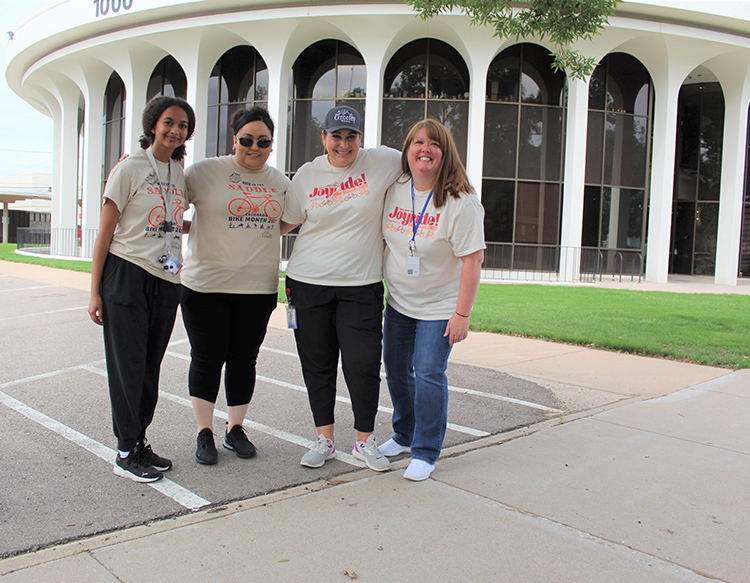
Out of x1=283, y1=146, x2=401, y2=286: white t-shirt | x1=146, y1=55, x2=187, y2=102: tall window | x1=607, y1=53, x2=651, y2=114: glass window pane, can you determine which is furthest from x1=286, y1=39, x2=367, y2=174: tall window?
x1=283, y1=146, x2=401, y2=286: white t-shirt

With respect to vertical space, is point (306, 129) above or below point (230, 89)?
below

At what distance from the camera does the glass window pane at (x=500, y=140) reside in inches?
782

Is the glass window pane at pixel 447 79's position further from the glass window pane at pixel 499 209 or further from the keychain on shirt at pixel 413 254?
the keychain on shirt at pixel 413 254

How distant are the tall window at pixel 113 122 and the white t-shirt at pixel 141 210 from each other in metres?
24.8

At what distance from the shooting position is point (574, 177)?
1919 centimetres

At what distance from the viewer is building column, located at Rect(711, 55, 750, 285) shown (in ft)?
67.6

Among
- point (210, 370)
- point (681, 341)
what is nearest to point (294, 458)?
point (210, 370)

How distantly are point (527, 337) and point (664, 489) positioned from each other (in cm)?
518

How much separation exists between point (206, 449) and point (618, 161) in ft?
65.8

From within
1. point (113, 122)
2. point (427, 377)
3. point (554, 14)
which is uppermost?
point (113, 122)

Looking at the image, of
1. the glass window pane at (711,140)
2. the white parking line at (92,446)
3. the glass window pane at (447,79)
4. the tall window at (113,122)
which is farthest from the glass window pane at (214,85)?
the white parking line at (92,446)

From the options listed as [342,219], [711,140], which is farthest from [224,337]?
[711,140]

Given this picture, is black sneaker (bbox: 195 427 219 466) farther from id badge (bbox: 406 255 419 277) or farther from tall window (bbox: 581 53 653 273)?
tall window (bbox: 581 53 653 273)

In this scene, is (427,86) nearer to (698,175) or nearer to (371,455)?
(698,175)
